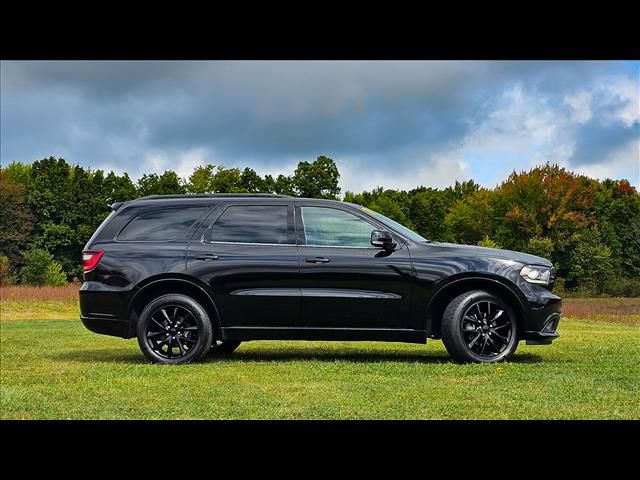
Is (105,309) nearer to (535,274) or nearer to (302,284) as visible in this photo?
(302,284)

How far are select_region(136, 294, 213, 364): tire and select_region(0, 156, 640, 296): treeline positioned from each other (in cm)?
2261

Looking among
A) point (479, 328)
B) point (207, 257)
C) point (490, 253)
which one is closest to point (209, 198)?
point (207, 257)

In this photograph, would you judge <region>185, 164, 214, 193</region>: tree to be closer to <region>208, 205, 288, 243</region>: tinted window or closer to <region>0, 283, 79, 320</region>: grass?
<region>0, 283, 79, 320</region>: grass

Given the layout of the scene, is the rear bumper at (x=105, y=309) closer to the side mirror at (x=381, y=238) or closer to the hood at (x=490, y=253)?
the side mirror at (x=381, y=238)

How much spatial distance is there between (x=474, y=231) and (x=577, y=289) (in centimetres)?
762

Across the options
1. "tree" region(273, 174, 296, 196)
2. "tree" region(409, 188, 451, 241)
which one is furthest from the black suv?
"tree" region(409, 188, 451, 241)

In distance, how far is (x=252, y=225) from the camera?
9586 millimetres

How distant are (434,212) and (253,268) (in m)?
40.8

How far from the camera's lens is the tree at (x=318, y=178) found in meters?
33.4

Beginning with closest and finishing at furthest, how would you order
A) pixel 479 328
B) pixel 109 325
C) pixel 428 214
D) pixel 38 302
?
pixel 479 328, pixel 109 325, pixel 38 302, pixel 428 214
